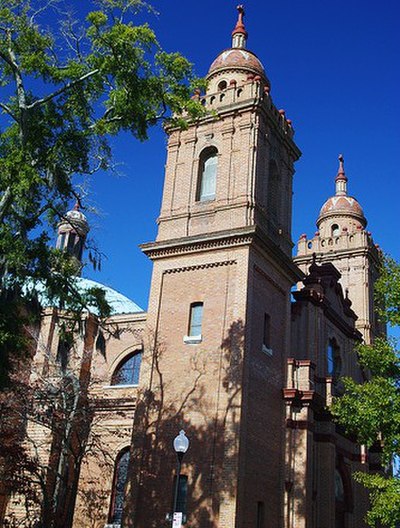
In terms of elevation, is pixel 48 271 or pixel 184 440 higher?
pixel 48 271

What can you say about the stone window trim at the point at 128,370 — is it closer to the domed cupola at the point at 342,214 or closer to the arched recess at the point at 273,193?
the arched recess at the point at 273,193

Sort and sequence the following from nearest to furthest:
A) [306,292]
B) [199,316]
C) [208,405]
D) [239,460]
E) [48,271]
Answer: [48,271] → [239,460] → [208,405] → [199,316] → [306,292]

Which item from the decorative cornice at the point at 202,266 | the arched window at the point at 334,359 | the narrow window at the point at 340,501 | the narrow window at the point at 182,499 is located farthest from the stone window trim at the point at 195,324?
the narrow window at the point at 340,501

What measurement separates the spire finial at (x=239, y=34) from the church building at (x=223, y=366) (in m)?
0.11

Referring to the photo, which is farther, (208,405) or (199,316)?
(199,316)

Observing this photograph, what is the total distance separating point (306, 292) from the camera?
2936 centimetres

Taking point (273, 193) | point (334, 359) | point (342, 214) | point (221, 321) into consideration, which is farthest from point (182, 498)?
point (342, 214)

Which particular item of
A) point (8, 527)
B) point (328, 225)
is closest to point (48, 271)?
point (8, 527)

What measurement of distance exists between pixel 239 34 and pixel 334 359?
16.3 metres

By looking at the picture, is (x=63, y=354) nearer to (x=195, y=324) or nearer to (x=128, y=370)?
(x=128, y=370)

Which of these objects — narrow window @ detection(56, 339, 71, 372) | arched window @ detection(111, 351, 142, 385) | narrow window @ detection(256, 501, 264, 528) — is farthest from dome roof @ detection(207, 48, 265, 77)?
narrow window @ detection(256, 501, 264, 528)

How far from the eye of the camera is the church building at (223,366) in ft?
72.9

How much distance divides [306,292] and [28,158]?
632 inches

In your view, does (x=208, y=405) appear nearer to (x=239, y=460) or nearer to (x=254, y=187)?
(x=239, y=460)
